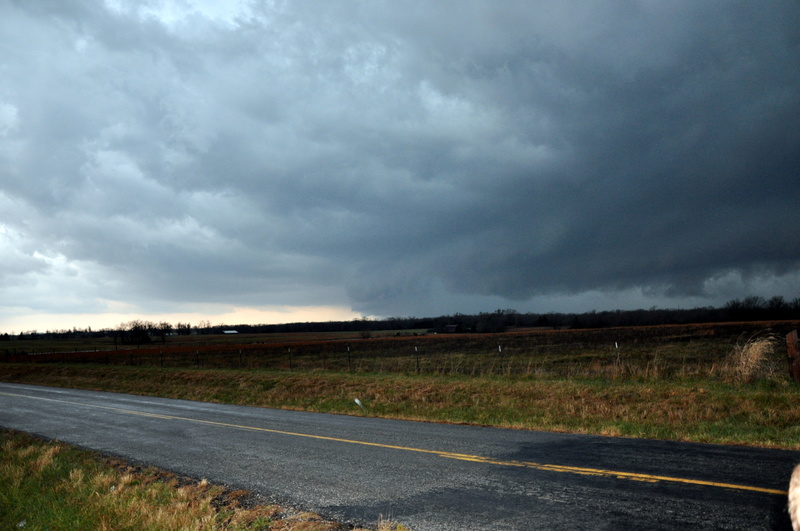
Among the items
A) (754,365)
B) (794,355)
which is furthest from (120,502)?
A: (754,365)

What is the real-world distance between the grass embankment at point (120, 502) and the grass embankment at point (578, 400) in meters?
7.11

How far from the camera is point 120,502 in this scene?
7.43 meters

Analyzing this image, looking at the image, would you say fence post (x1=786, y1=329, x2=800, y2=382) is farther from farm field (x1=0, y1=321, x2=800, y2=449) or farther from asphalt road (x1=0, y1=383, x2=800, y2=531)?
asphalt road (x1=0, y1=383, x2=800, y2=531)

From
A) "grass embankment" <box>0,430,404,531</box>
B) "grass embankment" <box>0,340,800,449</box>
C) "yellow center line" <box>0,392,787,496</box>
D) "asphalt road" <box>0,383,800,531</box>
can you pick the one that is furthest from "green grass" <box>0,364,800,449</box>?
"grass embankment" <box>0,430,404,531</box>

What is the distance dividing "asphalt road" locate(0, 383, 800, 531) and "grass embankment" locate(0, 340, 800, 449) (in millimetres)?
1424

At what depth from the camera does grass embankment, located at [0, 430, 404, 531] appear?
645cm

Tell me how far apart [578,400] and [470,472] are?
27.1ft

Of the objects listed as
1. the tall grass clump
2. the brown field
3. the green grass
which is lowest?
the brown field

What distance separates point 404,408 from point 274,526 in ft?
34.6

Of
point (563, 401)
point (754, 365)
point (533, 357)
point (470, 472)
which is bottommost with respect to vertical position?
point (533, 357)

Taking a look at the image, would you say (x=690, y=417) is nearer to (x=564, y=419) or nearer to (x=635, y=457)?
(x=564, y=419)

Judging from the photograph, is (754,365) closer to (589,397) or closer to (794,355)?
(794,355)

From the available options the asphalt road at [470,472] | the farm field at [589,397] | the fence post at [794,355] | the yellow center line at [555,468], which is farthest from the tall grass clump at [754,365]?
the yellow center line at [555,468]

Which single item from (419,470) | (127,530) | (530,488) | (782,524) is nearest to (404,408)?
(419,470)
